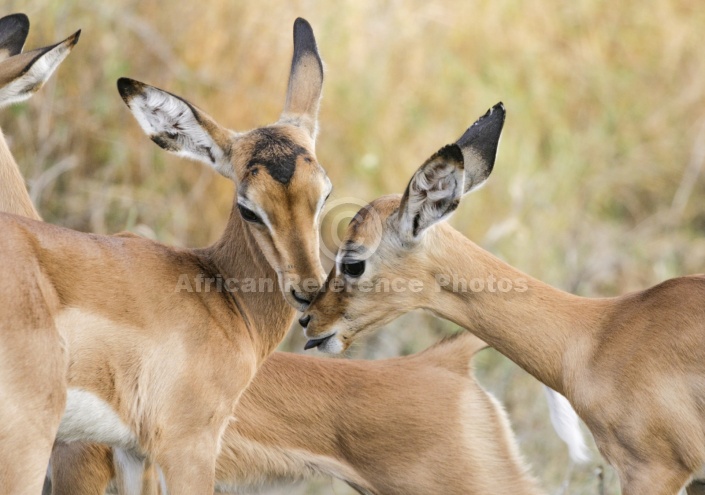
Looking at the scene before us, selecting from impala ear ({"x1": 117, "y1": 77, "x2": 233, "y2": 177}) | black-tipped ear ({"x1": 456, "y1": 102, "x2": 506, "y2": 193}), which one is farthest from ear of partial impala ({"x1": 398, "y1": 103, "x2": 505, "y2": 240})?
impala ear ({"x1": 117, "y1": 77, "x2": 233, "y2": 177})

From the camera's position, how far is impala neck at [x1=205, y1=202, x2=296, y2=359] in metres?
5.43

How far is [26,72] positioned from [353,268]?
1.92 m

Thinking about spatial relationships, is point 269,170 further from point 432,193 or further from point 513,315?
point 513,315

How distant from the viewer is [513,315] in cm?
526

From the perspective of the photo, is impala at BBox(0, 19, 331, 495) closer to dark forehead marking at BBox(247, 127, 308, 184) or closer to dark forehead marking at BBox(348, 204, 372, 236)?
dark forehead marking at BBox(247, 127, 308, 184)

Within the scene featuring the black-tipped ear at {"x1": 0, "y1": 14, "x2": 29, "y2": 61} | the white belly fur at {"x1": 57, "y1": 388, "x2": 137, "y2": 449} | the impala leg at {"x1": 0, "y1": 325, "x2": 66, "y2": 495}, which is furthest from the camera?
the black-tipped ear at {"x1": 0, "y1": 14, "x2": 29, "y2": 61}

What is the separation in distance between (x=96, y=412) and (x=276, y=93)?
17.3 ft

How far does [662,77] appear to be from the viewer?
39.6 ft

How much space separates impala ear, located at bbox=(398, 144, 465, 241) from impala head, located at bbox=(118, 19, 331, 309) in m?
0.39

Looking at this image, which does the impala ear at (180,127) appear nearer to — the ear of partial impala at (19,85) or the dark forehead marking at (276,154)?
the dark forehead marking at (276,154)

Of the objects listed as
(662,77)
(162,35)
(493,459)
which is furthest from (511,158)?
(493,459)

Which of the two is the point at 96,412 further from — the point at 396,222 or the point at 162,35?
the point at 162,35

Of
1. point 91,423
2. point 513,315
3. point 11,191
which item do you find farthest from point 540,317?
point 11,191

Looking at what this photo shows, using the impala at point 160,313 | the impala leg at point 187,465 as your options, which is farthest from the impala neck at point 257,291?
the impala leg at point 187,465
